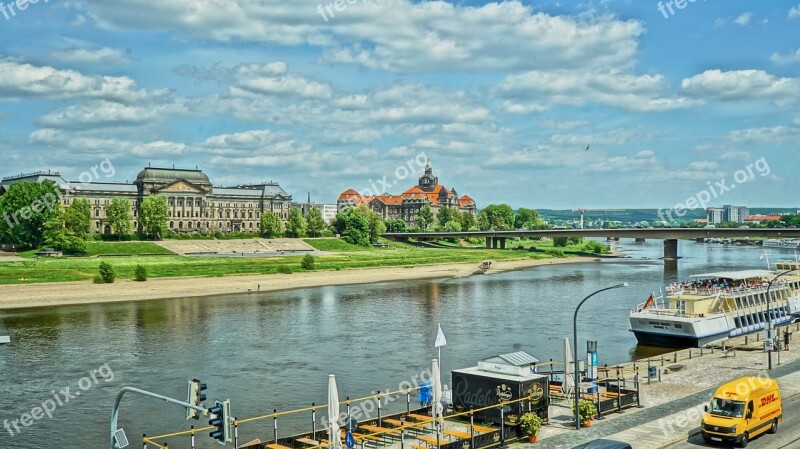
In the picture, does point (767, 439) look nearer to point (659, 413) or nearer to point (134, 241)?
point (659, 413)

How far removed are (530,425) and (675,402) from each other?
36.7ft

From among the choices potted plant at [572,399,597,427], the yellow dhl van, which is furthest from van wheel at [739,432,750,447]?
potted plant at [572,399,597,427]

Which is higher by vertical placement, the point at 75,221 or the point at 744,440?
the point at 75,221

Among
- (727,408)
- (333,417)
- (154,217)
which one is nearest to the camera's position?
(333,417)

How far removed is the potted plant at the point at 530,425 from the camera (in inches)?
1230

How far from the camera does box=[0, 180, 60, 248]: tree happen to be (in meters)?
144

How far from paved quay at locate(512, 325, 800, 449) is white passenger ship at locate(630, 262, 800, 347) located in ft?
18.6

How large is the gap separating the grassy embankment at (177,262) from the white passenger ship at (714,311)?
265ft

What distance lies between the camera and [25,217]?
144 metres

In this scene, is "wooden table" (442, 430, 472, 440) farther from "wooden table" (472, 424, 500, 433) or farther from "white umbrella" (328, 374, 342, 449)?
"white umbrella" (328, 374, 342, 449)

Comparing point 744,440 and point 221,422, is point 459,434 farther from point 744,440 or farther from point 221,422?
point 221,422

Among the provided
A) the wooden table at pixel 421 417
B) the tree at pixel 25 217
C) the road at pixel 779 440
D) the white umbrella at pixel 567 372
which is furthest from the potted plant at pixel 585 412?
the tree at pixel 25 217

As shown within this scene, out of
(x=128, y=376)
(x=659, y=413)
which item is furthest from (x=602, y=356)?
(x=128, y=376)

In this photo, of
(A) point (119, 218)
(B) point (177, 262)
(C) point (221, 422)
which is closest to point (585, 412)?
(C) point (221, 422)
